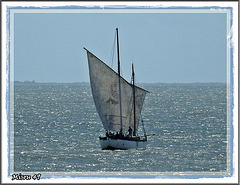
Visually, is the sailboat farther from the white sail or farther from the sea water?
the sea water

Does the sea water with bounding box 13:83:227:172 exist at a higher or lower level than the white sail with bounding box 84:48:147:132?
lower

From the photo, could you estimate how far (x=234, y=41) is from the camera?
33.8 meters

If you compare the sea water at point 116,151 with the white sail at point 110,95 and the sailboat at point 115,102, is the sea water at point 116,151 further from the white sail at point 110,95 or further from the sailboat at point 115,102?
the white sail at point 110,95

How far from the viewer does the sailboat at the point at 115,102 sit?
5194 cm

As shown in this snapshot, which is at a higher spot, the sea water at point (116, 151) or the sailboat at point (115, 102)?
the sailboat at point (115, 102)

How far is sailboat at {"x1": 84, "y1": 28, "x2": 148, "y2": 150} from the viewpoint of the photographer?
51938mm

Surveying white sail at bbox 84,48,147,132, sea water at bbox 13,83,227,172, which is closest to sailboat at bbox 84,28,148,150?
white sail at bbox 84,48,147,132

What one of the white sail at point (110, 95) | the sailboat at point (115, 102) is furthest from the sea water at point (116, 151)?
the white sail at point (110, 95)

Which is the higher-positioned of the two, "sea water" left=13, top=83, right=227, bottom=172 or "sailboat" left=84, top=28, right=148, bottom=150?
"sailboat" left=84, top=28, right=148, bottom=150

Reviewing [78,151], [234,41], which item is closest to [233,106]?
[234,41]

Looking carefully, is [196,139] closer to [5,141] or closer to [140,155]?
[140,155]

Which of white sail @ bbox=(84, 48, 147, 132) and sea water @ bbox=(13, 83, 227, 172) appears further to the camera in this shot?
white sail @ bbox=(84, 48, 147, 132)

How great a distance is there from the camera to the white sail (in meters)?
51.8

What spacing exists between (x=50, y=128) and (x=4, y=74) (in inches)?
1742
